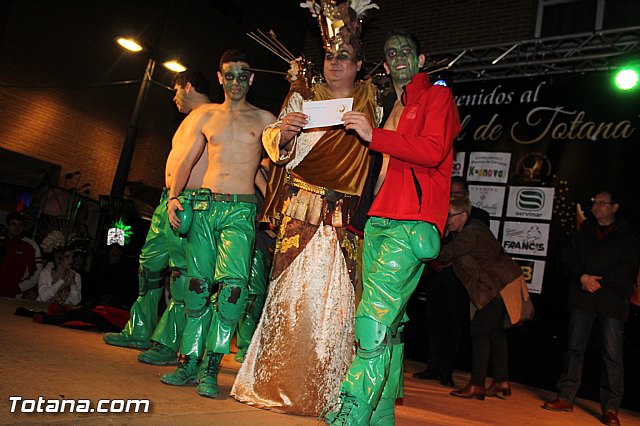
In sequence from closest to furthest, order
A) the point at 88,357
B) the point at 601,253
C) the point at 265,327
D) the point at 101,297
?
the point at 265,327, the point at 88,357, the point at 601,253, the point at 101,297

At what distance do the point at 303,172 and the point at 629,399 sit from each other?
5417 mm

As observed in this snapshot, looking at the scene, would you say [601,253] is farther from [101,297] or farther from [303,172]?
[101,297]

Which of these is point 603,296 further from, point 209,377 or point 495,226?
point 209,377

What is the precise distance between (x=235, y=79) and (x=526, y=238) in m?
5.27

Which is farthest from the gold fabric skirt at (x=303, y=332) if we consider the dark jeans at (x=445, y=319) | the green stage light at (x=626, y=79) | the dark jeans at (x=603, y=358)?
the green stage light at (x=626, y=79)

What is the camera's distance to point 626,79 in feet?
25.3

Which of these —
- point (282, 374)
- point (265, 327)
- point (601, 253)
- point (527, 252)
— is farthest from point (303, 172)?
point (527, 252)

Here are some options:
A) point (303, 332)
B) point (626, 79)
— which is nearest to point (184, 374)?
point (303, 332)

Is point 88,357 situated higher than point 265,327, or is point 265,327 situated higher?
point 265,327

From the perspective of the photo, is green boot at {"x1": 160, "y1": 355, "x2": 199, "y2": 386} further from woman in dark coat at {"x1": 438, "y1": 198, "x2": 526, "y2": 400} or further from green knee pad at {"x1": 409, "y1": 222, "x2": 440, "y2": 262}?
woman in dark coat at {"x1": 438, "y1": 198, "x2": 526, "y2": 400}

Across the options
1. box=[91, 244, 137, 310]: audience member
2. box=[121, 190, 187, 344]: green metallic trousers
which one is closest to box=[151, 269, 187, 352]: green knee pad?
box=[121, 190, 187, 344]: green metallic trousers

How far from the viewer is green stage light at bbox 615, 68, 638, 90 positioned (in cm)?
767

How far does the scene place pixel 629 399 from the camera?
7.00 metres

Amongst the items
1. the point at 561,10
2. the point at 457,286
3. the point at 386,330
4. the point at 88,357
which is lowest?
the point at 88,357
